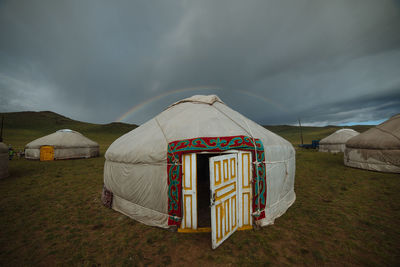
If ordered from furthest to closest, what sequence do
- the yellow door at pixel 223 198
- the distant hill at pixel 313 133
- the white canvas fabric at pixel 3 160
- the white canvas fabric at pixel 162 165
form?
the distant hill at pixel 313 133, the white canvas fabric at pixel 3 160, the white canvas fabric at pixel 162 165, the yellow door at pixel 223 198

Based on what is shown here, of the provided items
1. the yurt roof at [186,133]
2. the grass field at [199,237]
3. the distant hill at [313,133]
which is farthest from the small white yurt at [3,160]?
the distant hill at [313,133]

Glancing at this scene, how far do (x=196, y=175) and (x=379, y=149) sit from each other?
40.1 feet

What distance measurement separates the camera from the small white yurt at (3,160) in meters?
8.51

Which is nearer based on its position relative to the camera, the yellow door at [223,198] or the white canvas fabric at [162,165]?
the yellow door at [223,198]

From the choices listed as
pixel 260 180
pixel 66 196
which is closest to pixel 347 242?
pixel 260 180

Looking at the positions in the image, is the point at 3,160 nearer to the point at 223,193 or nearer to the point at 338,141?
the point at 223,193

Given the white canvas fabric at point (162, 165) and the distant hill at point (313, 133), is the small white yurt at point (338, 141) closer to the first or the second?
the white canvas fabric at point (162, 165)

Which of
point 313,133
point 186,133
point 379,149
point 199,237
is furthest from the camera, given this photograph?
point 313,133

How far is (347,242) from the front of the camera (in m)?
3.42

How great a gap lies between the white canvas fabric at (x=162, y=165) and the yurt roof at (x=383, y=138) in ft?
27.5

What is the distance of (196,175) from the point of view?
3775mm

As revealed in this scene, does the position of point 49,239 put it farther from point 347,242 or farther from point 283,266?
point 347,242

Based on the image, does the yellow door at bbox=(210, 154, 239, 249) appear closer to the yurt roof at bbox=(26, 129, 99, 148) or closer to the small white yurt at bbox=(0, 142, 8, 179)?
the small white yurt at bbox=(0, 142, 8, 179)

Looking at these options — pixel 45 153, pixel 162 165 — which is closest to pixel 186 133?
pixel 162 165
